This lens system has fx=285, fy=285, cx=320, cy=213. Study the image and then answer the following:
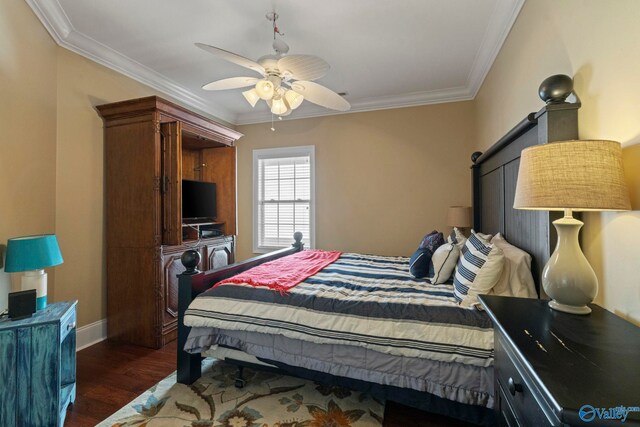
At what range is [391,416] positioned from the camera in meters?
1.74

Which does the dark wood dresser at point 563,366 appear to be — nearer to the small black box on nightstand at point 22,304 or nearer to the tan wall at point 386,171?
the small black box on nightstand at point 22,304

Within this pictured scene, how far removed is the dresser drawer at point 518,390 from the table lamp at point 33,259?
2.41 m

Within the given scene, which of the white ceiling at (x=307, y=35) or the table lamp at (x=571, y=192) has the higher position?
the white ceiling at (x=307, y=35)

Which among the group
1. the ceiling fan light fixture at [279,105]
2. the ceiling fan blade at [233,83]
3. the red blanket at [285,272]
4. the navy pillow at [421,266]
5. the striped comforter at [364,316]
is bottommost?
the striped comforter at [364,316]

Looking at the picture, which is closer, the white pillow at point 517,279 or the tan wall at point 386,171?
the white pillow at point 517,279

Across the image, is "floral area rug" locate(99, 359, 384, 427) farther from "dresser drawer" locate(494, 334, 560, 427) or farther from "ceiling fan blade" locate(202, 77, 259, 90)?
"ceiling fan blade" locate(202, 77, 259, 90)

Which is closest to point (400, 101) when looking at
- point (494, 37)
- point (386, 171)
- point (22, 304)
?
point (386, 171)

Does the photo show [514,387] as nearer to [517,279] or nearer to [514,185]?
[517,279]

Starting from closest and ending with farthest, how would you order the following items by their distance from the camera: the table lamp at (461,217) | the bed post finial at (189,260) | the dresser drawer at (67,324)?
the dresser drawer at (67,324)
the bed post finial at (189,260)
the table lamp at (461,217)

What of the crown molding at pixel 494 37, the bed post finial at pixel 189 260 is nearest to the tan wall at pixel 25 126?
the bed post finial at pixel 189 260

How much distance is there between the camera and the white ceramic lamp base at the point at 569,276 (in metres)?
1.02

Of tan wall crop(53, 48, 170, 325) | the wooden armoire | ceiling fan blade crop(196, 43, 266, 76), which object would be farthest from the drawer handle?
tan wall crop(53, 48, 170, 325)

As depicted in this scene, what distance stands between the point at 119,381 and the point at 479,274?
2579mm

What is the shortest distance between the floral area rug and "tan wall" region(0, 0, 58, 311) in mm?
1151
